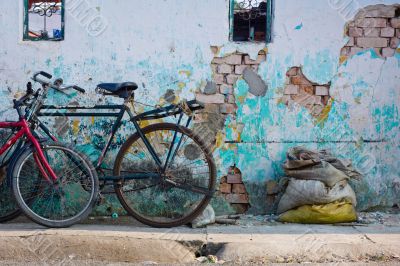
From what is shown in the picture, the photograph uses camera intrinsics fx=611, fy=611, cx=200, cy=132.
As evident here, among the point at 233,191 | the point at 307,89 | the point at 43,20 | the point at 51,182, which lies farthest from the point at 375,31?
the point at 51,182

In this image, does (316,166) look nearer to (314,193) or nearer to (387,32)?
(314,193)

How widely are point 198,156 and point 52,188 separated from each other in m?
1.36

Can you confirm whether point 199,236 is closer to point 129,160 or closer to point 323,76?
point 129,160

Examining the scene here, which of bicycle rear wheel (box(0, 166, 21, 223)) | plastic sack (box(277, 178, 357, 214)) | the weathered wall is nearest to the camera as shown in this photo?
bicycle rear wheel (box(0, 166, 21, 223))

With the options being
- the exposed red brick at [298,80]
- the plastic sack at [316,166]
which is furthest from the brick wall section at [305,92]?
the plastic sack at [316,166]

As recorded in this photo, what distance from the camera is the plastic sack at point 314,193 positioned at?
5.64 metres

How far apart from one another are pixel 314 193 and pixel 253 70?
4.42 ft

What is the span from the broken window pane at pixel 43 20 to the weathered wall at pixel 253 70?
10 centimetres

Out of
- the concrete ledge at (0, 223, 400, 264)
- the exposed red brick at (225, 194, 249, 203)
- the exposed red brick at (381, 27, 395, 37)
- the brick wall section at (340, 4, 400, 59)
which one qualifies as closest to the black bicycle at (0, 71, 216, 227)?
the exposed red brick at (225, 194, 249, 203)

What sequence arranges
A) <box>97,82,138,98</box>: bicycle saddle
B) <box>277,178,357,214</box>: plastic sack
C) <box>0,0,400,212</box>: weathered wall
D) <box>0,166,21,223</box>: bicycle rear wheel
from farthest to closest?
1. <box>0,0,400,212</box>: weathered wall
2. <box>277,178,357,214</box>: plastic sack
3. <box>0,166,21,223</box>: bicycle rear wheel
4. <box>97,82,138,98</box>: bicycle saddle

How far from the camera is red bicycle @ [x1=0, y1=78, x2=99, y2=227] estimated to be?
518 cm

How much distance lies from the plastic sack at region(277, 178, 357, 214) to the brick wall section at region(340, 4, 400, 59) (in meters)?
1.29

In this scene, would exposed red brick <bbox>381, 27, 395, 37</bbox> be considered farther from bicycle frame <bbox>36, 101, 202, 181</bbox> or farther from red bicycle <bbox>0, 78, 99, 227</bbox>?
red bicycle <bbox>0, 78, 99, 227</bbox>

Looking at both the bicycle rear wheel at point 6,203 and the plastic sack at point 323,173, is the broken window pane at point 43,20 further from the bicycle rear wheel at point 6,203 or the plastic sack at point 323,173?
the plastic sack at point 323,173
